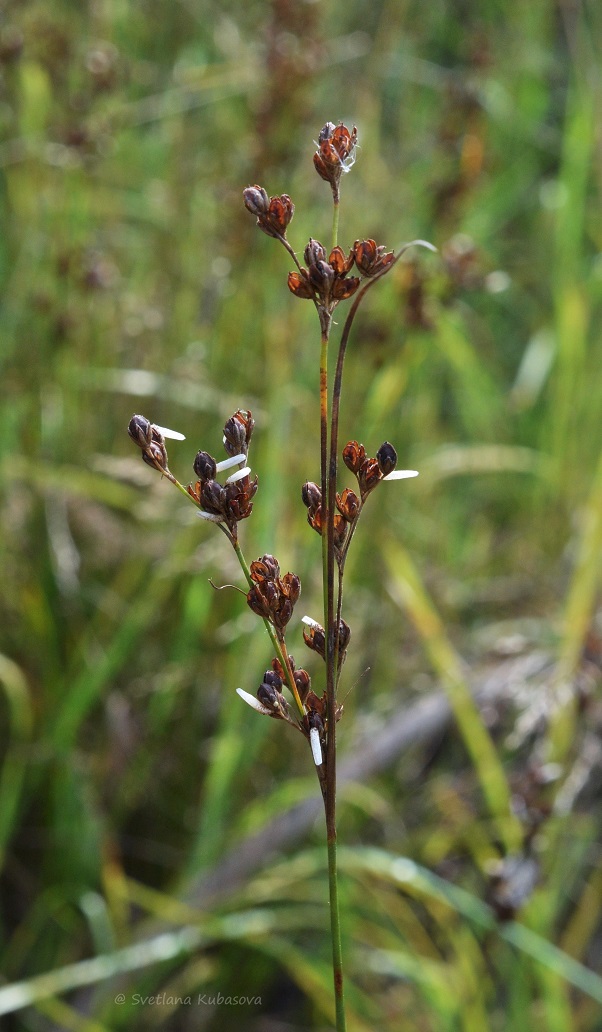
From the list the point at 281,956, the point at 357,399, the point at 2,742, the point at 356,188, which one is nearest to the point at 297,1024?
the point at 281,956

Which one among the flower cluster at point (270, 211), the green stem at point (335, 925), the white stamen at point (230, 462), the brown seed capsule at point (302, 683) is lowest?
the green stem at point (335, 925)

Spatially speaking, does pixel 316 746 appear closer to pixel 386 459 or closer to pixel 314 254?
pixel 386 459

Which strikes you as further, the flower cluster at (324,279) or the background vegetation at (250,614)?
the background vegetation at (250,614)

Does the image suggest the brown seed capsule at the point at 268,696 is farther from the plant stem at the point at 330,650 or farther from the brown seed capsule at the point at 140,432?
the brown seed capsule at the point at 140,432

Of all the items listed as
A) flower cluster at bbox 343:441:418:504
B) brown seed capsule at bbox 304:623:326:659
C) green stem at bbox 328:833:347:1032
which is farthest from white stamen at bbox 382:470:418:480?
green stem at bbox 328:833:347:1032

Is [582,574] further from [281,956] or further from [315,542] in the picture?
[281,956]

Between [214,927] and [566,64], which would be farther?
[566,64]

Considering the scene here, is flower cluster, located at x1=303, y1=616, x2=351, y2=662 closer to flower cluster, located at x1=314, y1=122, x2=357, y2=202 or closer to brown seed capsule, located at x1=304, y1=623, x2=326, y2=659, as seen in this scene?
brown seed capsule, located at x1=304, y1=623, x2=326, y2=659

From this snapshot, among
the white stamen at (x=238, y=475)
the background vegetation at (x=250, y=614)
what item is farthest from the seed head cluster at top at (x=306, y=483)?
the background vegetation at (x=250, y=614)
